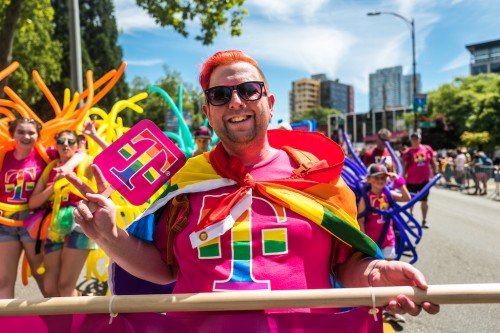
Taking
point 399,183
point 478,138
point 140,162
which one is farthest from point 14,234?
point 478,138

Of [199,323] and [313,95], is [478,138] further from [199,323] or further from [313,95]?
[313,95]

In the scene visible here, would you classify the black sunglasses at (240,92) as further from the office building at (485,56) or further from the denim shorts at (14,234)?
the office building at (485,56)

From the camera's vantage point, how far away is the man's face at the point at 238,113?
1717 millimetres

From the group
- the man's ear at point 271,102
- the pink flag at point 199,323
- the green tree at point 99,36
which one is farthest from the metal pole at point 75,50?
the green tree at point 99,36

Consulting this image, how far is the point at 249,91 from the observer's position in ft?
5.67

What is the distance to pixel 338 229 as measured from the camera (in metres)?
1.64

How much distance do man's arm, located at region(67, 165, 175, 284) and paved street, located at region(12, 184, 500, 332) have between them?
2.79 metres

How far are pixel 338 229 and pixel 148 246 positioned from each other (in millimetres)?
755

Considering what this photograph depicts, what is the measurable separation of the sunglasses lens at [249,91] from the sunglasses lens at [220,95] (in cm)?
4

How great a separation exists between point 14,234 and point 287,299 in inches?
126

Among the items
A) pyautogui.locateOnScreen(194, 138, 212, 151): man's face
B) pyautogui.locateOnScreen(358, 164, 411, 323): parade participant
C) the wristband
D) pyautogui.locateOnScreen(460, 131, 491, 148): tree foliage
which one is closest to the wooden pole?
pyautogui.locateOnScreen(358, 164, 411, 323): parade participant

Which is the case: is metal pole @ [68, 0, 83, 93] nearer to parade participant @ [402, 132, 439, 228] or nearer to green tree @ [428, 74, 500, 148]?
parade participant @ [402, 132, 439, 228]

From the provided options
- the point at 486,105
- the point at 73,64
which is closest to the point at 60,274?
the point at 73,64

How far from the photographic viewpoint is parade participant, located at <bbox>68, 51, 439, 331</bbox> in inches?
61.2
